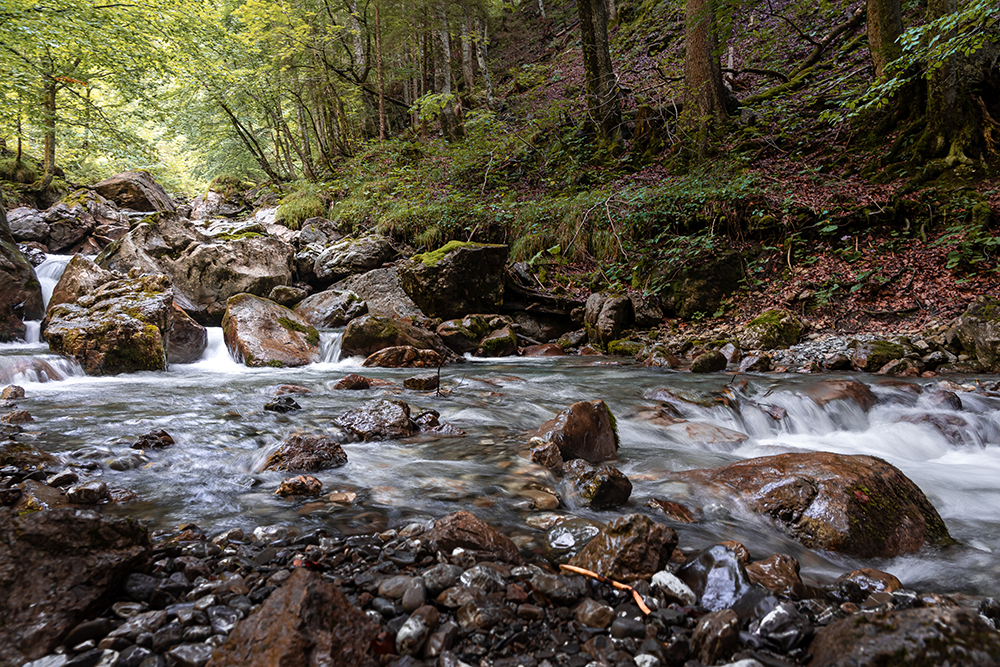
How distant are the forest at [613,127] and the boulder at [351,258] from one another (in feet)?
4.46

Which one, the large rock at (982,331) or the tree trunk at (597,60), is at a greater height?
the tree trunk at (597,60)

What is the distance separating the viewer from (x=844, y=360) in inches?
285

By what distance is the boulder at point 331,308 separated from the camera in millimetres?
10156

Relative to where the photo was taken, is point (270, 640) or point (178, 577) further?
point (178, 577)

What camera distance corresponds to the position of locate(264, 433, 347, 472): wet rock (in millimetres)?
3416

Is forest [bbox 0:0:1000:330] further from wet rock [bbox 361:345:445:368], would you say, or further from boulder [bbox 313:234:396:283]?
wet rock [bbox 361:345:445:368]

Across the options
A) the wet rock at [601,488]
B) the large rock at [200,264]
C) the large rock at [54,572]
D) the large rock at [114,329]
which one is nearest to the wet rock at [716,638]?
the wet rock at [601,488]

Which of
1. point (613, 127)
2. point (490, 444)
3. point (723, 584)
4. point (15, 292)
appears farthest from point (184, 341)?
point (613, 127)

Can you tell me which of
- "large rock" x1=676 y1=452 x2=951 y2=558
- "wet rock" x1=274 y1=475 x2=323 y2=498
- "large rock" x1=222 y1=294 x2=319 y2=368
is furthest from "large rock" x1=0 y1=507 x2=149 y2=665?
"large rock" x1=222 y1=294 x2=319 y2=368

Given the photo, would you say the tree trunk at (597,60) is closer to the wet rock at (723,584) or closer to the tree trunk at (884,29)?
the tree trunk at (884,29)

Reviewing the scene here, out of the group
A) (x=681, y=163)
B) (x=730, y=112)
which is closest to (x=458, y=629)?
(x=681, y=163)

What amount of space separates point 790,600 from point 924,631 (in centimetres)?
56

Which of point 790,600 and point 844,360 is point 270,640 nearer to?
point 790,600

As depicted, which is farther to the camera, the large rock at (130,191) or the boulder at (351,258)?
the large rock at (130,191)
